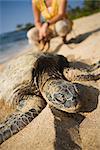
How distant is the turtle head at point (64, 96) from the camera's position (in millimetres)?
2730

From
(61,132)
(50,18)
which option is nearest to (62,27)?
(50,18)

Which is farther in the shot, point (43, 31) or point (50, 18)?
point (50, 18)

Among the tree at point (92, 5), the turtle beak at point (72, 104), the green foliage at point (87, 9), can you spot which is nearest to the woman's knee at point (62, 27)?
the turtle beak at point (72, 104)

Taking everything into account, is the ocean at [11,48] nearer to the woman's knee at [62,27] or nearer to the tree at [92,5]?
the woman's knee at [62,27]

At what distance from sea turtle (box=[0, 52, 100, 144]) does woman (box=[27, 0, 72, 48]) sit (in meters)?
1.26

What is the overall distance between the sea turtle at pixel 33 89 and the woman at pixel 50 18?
126cm

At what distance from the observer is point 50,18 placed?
16.6 ft

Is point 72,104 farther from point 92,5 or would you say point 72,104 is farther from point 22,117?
point 92,5

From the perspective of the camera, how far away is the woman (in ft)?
16.0

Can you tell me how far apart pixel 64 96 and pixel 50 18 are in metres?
2.51

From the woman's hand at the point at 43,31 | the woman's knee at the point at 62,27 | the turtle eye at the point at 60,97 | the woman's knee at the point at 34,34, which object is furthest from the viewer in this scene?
the woman's knee at the point at 34,34

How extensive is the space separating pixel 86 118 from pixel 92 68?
1.05 meters

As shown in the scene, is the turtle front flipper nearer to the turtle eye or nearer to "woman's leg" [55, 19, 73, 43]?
the turtle eye

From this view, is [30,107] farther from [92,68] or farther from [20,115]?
[92,68]
